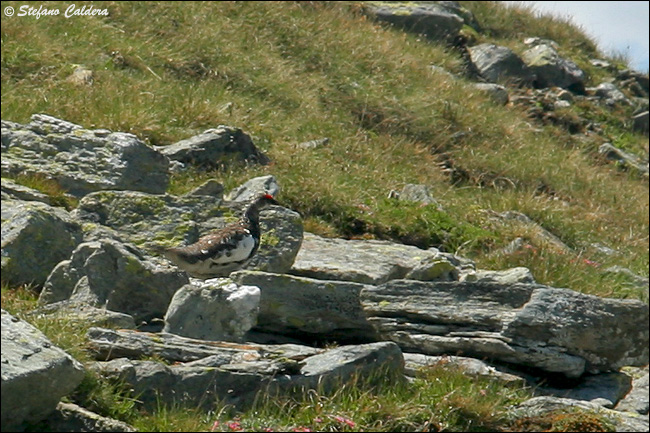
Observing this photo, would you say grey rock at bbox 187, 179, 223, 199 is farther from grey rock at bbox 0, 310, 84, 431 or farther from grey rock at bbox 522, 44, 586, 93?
grey rock at bbox 522, 44, 586, 93

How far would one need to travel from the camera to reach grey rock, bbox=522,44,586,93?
99.6 feet

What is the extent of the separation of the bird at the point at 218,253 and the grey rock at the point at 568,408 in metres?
3.36

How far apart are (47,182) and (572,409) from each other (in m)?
7.54

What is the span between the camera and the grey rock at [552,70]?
30359 millimetres

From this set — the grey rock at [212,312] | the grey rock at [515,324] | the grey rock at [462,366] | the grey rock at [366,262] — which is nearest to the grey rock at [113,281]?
the grey rock at [212,312]

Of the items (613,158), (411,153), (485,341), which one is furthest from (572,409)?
(613,158)

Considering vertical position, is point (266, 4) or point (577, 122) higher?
point (266, 4)

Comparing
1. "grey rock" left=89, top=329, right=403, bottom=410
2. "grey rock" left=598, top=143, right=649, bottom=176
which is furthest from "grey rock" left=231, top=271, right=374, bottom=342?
"grey rock" left=598, top=143, right=649, bottom=176

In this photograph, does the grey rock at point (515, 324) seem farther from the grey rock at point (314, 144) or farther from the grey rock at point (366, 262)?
the grey rock at point (314, 144)

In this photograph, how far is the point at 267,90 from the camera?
22.0 meters

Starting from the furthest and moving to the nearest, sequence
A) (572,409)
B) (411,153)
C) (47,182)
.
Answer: (411,153) < (47,182) < (572,409)

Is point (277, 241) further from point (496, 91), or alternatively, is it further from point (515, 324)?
point (496, 91)

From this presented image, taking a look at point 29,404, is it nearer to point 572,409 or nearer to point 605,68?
point 572,409

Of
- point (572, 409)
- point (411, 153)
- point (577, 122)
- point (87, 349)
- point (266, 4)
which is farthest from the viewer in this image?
point (577, 122)
